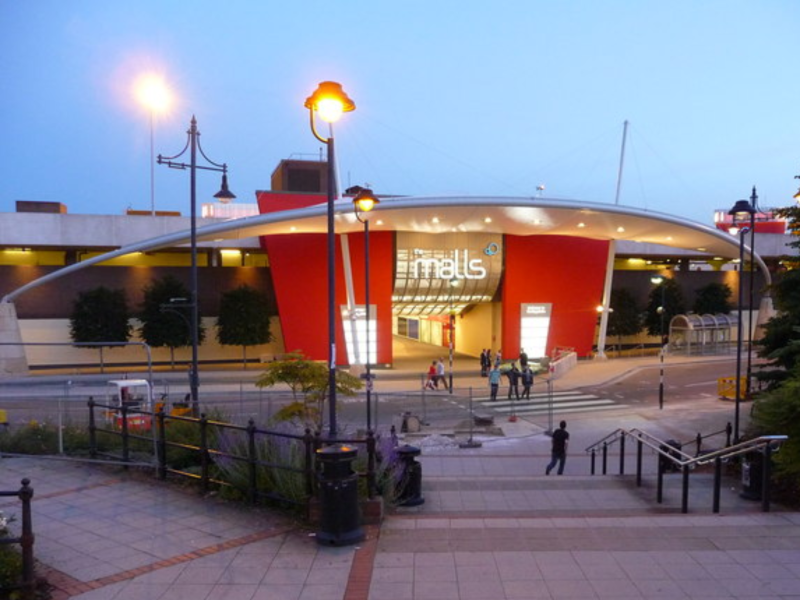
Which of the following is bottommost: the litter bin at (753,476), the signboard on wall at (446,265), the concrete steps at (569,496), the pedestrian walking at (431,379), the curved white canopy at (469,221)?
the pedestrian walking at (431,379)

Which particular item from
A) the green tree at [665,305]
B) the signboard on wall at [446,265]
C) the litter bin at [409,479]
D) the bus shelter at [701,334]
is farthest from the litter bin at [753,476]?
the green tree at [665,305]

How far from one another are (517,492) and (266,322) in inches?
1045

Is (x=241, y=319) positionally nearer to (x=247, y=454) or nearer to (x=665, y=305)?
(x=247, y=454)

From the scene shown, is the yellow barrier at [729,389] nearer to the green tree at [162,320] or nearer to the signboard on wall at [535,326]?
the signboard on wall at [535,326]

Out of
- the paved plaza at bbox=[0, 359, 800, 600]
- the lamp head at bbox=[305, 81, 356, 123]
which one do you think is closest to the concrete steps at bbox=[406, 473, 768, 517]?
the paved plaza at bbox=[0, 359, 800, 600]

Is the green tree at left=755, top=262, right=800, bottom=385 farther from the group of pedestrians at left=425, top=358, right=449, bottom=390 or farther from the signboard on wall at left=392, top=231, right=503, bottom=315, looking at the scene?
the signboard on wall at left=392, top=231, right=503, bottom=315

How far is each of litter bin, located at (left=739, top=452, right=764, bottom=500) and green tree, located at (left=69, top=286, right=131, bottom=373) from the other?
30920mm

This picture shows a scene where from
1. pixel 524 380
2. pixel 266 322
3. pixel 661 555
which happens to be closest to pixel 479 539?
pixel 661 555

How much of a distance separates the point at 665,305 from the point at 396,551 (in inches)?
1588

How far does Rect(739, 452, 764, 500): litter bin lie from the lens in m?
9.29

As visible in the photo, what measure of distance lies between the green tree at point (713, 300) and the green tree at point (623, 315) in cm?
606

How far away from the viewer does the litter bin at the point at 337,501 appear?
248 inches

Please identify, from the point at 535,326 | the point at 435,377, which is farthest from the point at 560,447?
the point at 535,326

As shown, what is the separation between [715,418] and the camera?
20016 mm
